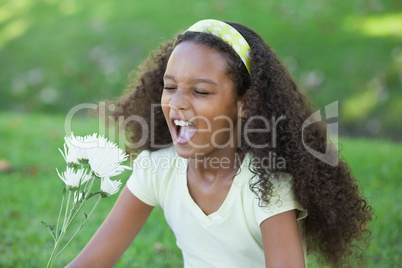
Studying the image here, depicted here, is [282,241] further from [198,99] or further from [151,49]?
[151,49]

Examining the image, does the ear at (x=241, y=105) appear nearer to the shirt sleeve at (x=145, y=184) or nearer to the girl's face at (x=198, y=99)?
the girl's face at (x=198, y=99)

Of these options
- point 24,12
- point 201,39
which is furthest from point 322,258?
point 24,12

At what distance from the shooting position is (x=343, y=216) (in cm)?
251

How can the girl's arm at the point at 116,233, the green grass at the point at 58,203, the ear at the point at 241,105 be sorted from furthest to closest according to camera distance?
1. the green grass at the point at 58,203
2. the girl's arm at the point at 116,233
3. the ear at the point at 241,105

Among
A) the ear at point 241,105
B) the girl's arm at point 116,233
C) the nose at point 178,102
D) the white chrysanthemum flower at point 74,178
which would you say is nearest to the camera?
the white chrysanthemum flower at point 74,178

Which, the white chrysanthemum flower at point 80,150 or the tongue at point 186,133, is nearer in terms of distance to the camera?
the white chrysanthemum flower at point 80,150

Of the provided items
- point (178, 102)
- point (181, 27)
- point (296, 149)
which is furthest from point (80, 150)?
point (181, 27)

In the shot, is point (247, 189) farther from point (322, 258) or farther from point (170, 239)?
point (170, 239)

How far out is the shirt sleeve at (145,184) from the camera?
108 inches

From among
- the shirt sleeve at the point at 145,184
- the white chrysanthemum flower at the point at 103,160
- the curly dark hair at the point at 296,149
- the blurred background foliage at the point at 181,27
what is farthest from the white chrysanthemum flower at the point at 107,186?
the blurred background foliage at the point at 181,27

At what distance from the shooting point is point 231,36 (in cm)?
244

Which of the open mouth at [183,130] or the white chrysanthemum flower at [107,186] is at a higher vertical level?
the open mouth at [183,130]

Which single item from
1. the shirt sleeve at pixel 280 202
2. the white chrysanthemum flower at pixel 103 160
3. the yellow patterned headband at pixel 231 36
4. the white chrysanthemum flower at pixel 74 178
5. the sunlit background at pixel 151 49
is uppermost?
the sunlit background at pixel 151 49

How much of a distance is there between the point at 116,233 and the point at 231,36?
1.04 metres
